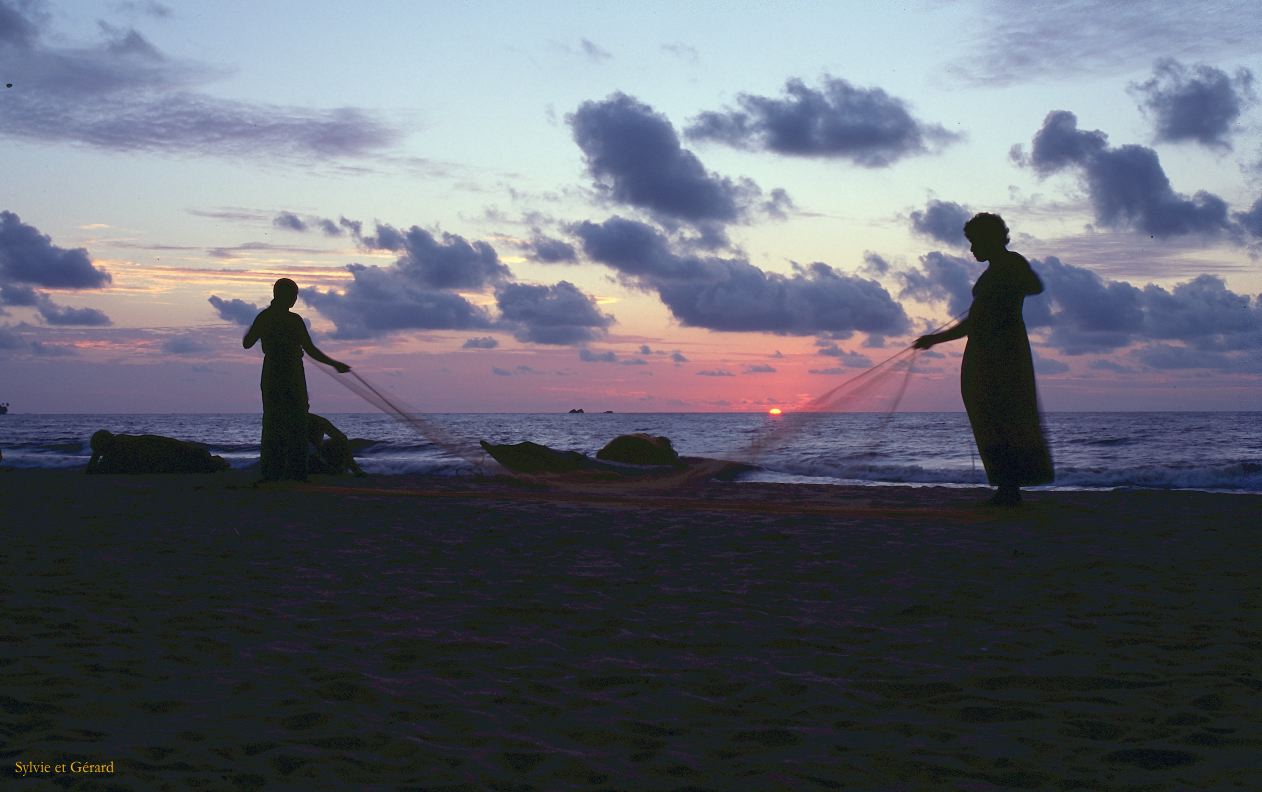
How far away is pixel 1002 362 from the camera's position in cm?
1007

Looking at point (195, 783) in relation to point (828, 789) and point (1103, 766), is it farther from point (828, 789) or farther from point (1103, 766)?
point (1103, 766)

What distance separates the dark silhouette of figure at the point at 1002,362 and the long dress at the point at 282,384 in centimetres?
846

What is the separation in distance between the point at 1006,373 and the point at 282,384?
9318mm

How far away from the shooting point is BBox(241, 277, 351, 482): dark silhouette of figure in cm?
1289

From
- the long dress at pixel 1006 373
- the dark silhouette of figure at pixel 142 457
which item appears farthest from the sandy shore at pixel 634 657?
the dark silhouette of figure at pixel 142 457

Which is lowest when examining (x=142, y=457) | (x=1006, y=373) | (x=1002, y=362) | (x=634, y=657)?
(x=634, y=657)

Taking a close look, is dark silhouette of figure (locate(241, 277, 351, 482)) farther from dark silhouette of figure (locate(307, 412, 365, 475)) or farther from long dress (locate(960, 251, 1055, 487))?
long dress (locate(960, 251, 1055, 487))

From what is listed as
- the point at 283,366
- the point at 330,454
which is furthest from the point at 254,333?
the point at 330,454

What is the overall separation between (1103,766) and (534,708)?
6.94ft

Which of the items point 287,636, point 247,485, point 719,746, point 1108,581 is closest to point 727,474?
point 247,485

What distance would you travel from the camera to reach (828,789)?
10.0 ft

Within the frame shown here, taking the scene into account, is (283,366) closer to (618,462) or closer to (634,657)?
(618,462)

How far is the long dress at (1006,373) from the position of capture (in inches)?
394

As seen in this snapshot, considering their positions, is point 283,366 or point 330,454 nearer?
point 283,366
